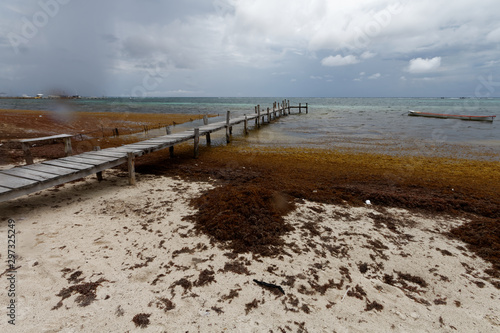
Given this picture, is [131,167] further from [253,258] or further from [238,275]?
[238,275]

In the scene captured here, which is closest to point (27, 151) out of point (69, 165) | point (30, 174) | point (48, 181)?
point (69, 165)

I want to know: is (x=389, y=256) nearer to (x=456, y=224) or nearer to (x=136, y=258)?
(x=456, y=224)

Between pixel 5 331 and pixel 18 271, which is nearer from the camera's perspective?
pixel 5 331

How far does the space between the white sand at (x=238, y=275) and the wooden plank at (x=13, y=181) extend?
71cm

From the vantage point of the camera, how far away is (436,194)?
23.2 ft

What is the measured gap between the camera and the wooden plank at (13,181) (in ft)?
16.3

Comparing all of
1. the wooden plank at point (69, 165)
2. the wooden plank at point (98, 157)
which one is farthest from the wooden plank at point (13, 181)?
the wooden plank at point (98, 157)

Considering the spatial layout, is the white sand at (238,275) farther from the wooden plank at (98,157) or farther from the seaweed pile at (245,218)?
the wooden plank at (98,157)

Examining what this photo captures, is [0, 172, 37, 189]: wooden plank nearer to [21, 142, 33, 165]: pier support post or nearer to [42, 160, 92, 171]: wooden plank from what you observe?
[42, 160, 92, 171]: wooden plank

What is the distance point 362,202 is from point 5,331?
6.93m

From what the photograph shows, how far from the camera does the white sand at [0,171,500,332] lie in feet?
9.95

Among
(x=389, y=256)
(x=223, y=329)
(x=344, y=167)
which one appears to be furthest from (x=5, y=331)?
(x=344, y=167)

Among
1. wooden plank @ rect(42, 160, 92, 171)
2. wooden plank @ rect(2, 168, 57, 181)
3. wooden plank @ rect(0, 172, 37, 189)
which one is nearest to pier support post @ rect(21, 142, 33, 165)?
wooden plank @ rect(42, 160, 92, 171)

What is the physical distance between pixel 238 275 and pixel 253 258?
47cm
